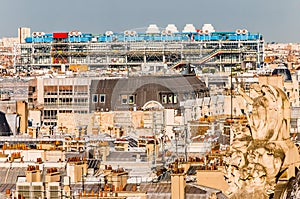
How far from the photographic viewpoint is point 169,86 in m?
63.7

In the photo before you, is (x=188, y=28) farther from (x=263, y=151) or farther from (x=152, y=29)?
(x=263, y=151)

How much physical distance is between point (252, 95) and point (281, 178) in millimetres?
679

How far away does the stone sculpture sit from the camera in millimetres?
8664

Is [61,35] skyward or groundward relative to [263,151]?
skyward

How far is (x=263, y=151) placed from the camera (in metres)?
8.67

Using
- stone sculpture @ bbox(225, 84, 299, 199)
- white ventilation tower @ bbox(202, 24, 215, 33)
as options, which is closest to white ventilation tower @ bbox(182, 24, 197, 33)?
white ventilation tower @ bbox(202, 24, 215, 33)

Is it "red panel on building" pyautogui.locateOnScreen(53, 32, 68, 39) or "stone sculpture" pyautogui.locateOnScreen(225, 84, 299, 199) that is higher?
"red panel on building" pyautogui.locateOnScreen(53, 32, 68, 39)

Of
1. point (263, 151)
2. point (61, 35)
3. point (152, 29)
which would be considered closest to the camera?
point (263, 151)

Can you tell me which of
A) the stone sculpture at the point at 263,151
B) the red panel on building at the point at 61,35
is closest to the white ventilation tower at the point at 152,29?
the red panel on building at the point at 61,35

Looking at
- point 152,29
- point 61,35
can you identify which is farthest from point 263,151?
point 61,35

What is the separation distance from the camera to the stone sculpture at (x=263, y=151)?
341 inches

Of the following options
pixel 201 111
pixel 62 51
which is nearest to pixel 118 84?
pixel 201 111

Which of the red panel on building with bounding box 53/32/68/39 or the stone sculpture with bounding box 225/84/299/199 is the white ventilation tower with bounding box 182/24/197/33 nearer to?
the red panel on building with bounding box 53/32/68/39

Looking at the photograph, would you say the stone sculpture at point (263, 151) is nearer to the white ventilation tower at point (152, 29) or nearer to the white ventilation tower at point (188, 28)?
the white ventilation tower at point (152, 29)
